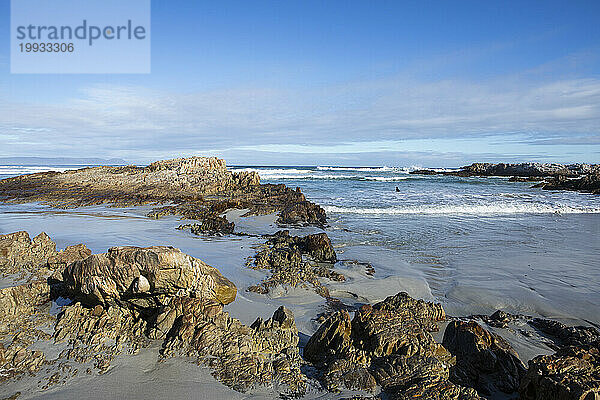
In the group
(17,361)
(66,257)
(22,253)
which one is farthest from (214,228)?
(17,361)

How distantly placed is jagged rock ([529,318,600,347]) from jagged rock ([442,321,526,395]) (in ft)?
3.84

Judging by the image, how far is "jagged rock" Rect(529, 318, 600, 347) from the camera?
12.3ft

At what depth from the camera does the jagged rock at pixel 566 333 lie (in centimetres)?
375

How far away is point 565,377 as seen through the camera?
2.32 metres

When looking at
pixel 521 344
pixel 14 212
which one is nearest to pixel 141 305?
pixel 521 344

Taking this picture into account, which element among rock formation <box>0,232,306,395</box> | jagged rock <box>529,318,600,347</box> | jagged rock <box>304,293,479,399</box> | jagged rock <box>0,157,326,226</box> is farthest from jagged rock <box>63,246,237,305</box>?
jagged rock <box>0,157,326,226</box>

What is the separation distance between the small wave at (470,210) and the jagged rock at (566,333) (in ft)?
32.0

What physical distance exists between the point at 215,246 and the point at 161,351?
15.1 feet

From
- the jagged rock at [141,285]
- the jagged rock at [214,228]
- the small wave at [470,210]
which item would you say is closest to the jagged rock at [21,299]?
the jagged rock at [141,285]

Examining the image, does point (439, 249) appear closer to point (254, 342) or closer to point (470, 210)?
point (254, 342)

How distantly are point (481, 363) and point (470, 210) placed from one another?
13603 millimetres

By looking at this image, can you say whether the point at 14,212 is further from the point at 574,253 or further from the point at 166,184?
the point at 574,253

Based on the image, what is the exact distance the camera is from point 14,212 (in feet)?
40.8

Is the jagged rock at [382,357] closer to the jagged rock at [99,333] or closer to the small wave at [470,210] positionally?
the jagged rock at [99,333]
